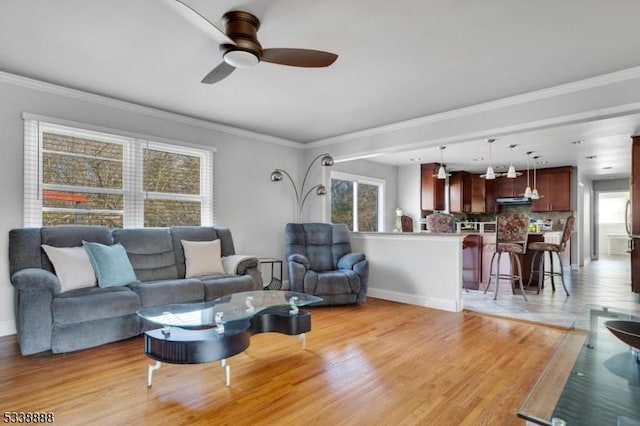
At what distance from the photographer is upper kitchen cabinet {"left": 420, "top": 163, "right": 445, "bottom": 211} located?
7875mm

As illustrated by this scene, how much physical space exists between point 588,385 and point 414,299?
116 inches

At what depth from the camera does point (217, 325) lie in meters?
2.32

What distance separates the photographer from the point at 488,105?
390cm

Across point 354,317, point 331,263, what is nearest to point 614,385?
point 354,317

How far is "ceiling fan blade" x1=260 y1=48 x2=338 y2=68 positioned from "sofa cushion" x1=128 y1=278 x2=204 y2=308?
2273mm

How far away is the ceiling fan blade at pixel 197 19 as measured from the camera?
5.44ft

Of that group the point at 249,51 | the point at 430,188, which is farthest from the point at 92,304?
the point at 430,188

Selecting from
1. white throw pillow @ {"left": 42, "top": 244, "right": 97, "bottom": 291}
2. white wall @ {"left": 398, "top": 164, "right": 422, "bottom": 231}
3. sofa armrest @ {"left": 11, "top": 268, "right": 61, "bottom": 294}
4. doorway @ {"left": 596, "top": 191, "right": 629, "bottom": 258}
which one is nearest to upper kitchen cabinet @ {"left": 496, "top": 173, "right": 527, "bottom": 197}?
white wall @ {"left": 398, "top": 164, "right": 422, "bottom": 231}

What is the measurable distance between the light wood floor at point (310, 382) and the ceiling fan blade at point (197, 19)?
7.00 ft

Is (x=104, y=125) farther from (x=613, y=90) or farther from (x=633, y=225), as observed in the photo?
(x=633, y=225)

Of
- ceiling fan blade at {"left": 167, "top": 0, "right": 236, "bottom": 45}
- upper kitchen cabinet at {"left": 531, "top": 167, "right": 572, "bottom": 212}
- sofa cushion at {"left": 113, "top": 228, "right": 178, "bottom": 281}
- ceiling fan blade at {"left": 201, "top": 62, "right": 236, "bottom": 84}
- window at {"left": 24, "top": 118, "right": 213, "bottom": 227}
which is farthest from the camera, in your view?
upper kitchen cabinet at {"left": 531, "top": 167, "right": 572, "bottom": 212}

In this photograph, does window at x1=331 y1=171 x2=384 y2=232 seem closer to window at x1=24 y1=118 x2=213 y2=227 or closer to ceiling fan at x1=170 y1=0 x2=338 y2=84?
window at x1=24 y1=118 x2=213 y2=227

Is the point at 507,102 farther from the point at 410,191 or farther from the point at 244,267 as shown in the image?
the point at 410,191

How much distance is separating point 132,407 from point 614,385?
8.58 feet
